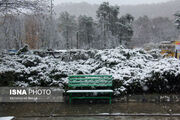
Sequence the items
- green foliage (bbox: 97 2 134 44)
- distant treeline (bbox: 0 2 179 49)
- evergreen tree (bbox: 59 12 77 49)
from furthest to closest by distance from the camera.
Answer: evergreen tree (bbox: 59 12 77 49)
green foliage (bbox: 97 2 134 44)
distant treeline (bbox: 0 2 179 49)

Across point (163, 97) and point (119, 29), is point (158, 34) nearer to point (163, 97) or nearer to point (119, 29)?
point (119, 29)

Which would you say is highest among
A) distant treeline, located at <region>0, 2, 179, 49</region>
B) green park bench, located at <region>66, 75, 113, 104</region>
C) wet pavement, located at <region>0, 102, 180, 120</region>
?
distant treeline, located at <region>0, 2, 179, 49</region>

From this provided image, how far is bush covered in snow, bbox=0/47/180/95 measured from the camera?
23.7ft

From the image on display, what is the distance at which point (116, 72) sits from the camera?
789 cm

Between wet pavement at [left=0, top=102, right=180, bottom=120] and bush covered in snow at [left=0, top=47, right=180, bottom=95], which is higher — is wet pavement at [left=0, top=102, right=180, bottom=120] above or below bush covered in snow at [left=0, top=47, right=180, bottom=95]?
below

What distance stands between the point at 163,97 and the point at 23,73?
19.7ft

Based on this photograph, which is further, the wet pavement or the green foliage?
the green foliage

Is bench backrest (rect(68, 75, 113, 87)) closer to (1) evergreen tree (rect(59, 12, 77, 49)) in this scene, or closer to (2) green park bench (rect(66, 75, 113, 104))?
(2) green park bench (rect(66, 75, 113, 104))

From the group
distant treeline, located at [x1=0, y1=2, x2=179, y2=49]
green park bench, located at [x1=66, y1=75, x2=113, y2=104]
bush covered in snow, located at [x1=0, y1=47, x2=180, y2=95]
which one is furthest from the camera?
distant treeline, located at [x1=0, y1=2, x2=179, y2=49]

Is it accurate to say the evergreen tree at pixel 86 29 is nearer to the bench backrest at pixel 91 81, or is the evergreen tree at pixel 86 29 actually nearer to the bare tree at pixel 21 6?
the bare tree at pixel 21 6

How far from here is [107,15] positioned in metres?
57.8

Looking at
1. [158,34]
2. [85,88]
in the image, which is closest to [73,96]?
[85,88]

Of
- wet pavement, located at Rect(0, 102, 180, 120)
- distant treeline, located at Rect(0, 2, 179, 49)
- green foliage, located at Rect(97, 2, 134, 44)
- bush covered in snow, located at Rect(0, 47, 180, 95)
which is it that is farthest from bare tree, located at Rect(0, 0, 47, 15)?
green foliage, located at Rect(97, 2, 134, 44)

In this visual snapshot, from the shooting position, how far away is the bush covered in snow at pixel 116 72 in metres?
7.23
